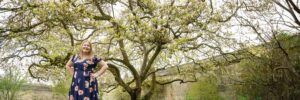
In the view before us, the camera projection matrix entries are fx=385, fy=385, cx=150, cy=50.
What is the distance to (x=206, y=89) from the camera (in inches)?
479

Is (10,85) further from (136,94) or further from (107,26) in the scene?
(107,26)

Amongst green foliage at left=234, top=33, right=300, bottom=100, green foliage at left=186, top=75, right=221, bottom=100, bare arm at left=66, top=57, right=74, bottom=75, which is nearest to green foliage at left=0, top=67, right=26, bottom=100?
green foliage at left=186, top=75, right=221, bottom=100

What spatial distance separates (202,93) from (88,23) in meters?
5.54

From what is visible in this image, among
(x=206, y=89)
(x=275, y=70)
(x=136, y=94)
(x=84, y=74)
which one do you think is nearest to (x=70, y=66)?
(x=84, y=74)

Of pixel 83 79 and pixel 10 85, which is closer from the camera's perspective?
pixel 83 79

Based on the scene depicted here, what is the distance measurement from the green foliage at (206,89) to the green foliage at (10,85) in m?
7.25

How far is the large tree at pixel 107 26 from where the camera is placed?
7.46 meters

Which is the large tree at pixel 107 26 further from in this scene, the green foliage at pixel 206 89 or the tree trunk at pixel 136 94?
the green foliage at pixel 206 89

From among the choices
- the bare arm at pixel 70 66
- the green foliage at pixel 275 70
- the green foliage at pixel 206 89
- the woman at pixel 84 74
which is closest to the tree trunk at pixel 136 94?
the green foliage at pixel 206 89

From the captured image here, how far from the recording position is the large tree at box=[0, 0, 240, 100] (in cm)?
746

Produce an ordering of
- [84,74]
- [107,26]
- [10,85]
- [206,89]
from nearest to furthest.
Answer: [84,74] < [107,26] < [206,89] < [10,85]

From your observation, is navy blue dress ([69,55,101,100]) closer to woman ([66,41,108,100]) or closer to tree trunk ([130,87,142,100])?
woman ([66,41,108,100])

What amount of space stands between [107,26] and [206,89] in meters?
5.27

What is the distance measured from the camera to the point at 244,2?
846cm
